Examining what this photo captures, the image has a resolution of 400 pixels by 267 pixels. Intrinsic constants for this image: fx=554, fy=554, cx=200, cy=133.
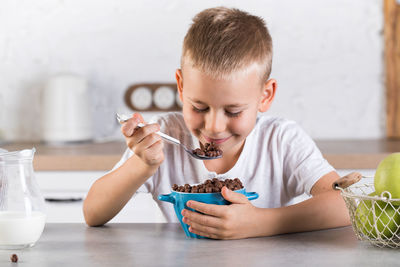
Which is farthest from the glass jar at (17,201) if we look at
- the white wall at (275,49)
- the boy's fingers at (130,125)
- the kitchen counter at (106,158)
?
the white wall at (275,49)

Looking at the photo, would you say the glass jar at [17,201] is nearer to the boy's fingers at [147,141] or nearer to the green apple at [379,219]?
the boy's fingers at [147,141]

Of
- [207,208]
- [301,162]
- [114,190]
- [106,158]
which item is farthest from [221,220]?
[106,158]

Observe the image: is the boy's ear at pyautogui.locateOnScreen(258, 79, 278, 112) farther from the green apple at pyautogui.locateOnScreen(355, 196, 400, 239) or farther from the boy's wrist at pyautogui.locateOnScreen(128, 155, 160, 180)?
the green apple at pyautogui.locateOnScreen(355, 196, 400, 239)

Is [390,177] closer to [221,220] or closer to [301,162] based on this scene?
[221,220]

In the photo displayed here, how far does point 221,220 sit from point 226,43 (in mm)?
398

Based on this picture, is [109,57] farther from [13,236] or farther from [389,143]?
[13,236]

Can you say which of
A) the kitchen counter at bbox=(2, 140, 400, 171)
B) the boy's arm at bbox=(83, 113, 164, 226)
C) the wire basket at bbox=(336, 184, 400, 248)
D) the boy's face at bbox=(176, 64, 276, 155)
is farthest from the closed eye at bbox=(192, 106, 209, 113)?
the kitchen counter at bbox=(2, 140, 400, 171)

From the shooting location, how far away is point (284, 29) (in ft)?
8.34

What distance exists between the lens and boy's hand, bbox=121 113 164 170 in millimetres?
1013

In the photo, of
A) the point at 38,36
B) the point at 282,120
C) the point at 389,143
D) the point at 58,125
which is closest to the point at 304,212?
the point at 282,120

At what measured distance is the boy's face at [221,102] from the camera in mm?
1117

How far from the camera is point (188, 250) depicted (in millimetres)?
895

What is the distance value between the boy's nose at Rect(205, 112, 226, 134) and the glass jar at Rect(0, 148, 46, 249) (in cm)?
37

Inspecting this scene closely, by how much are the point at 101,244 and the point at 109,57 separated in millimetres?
1740
